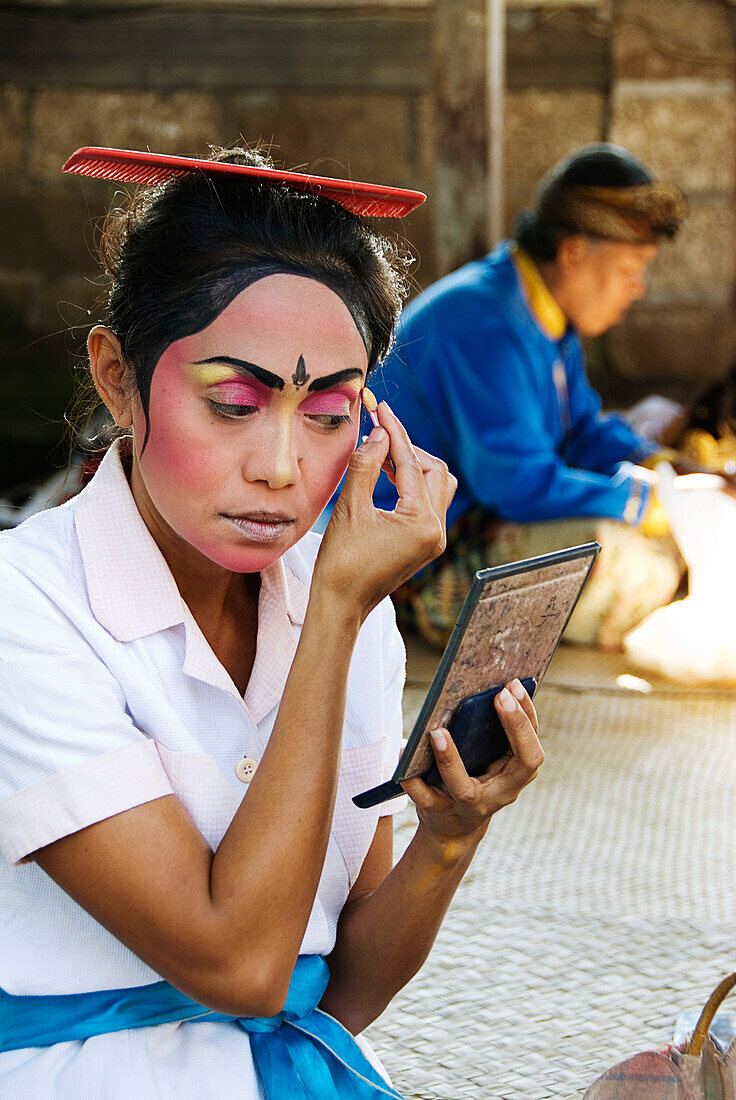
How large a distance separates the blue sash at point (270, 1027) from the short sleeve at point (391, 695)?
Result: 0.25 metres

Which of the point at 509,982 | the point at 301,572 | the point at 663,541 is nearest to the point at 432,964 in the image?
the point at 509,982

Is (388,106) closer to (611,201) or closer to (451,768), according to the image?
(611,201)

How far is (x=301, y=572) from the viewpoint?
1652 millimetres

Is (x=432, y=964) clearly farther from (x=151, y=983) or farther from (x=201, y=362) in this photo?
(x=201, y=362)

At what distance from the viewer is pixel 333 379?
56.2 inches

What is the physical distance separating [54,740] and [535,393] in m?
3.44

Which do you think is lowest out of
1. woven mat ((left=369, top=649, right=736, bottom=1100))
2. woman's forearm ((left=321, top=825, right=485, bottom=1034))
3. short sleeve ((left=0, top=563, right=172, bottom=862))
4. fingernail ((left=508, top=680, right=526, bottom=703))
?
woven mat ((left=369, top=649, right=736, bottom=1100))

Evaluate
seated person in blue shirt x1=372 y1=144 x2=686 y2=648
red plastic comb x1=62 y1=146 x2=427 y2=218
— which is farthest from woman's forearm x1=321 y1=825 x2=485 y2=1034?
seated person in blue shirt x1=372 y1=144 x2=686 y2=648

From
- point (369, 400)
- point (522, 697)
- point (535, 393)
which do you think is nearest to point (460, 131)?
point (535, 393)

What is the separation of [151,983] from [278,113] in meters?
5.83

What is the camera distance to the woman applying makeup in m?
1.23

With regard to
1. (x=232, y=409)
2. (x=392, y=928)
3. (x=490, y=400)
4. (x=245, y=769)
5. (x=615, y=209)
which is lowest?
(x=490, y=400)

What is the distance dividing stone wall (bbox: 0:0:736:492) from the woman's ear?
477 cm

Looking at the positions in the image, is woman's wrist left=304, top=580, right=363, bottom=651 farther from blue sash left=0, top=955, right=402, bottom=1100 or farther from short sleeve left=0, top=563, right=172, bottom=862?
blue sash left=0, top=955, right=402, bottom=1100
